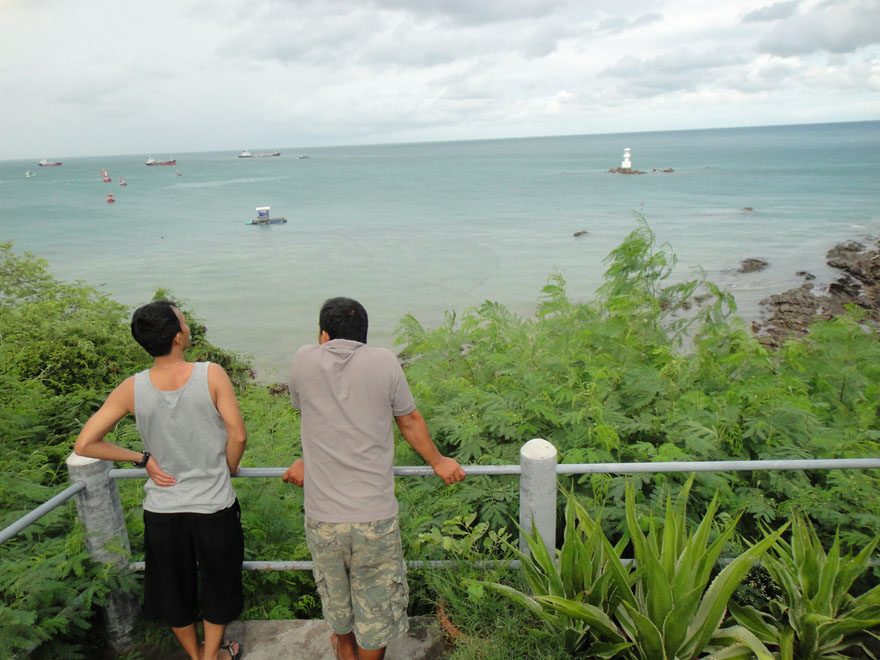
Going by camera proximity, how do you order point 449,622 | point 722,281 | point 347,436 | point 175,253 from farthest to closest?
point 175,253, point 722,281, point 449,622, point 347,436

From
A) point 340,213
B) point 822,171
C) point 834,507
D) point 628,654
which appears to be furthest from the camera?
point 822,171

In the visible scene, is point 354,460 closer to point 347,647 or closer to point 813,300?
point 347,647

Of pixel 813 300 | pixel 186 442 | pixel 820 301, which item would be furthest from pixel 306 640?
pixel 820 301

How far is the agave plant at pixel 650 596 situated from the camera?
9.16 ft

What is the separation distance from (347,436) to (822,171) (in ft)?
343

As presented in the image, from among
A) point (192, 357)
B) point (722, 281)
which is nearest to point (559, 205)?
point (722, 281)

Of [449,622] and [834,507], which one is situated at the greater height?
[834,507]

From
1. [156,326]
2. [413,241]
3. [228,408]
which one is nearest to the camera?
[156,326]

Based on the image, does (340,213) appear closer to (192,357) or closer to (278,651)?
(192,357)

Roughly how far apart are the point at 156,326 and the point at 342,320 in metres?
0.86

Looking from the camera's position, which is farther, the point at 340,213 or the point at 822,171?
the point at 822,171

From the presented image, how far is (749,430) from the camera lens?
4367mm

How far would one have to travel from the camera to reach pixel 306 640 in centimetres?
346


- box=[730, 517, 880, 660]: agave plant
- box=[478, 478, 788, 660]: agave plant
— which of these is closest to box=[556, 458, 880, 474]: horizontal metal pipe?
box=[478, 478, 788, 660]: agave plant
